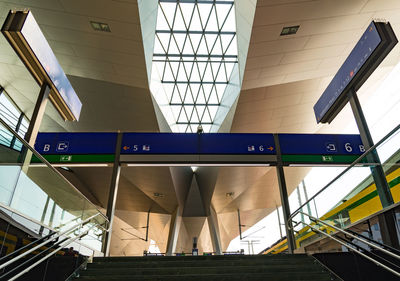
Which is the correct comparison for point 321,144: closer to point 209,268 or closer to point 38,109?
point 209,268

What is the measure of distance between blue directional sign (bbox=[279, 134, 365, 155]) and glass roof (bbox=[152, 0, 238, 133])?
8.97 m

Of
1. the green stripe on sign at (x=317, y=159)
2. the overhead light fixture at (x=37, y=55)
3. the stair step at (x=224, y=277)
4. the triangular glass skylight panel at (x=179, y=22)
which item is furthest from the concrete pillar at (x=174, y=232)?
the stair step at (x=224, y=277)

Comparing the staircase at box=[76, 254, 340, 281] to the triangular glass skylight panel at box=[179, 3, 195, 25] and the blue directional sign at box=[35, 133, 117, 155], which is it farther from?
the triangular glass skylight panel at box=[179, 3, 195, 25]

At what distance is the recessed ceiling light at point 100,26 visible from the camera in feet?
35.8

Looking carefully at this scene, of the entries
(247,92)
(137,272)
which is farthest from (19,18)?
(247,92)

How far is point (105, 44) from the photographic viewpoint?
11.9 metres

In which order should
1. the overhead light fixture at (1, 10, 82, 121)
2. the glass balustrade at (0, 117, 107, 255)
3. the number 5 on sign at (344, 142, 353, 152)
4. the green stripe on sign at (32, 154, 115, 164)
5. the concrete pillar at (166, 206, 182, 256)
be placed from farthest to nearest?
the concrete pillar at (166, 206, 182, 256)
the number 5 on sign at (344, 142, 353, 152)
the green stripe on sign at (32, 154, 115, 164)
the overhead light fixture at (1, 10, 82, 121)
the glass balustrade at (0, 117, 107, 255)

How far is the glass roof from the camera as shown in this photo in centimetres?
1717

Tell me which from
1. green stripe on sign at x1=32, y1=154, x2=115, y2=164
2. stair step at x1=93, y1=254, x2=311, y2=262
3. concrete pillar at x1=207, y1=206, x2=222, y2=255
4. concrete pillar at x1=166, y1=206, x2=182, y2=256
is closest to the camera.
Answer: stair step at x1=93, y1=254, x2=311, y2=262

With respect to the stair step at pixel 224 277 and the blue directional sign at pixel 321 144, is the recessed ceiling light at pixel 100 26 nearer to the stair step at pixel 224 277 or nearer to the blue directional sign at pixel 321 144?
the blue directional sign at pixel 321 144

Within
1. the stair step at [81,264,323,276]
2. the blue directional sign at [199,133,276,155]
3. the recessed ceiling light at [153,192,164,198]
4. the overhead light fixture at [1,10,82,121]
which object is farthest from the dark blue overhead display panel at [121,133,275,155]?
the recessed ceiling light at [153,192,164,198]

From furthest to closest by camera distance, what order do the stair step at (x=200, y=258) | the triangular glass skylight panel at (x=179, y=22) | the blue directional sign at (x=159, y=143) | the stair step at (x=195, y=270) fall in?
the triangular glass skylight panel at (x=179, y=22), the blue directional sign at (x=159, y=143), the stair step at (x=200, y=258), the stair step at (x=195, y=270)

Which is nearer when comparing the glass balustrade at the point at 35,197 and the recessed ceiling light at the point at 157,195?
the glass balustrade at the point at 35,197

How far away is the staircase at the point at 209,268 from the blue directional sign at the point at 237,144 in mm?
5113
